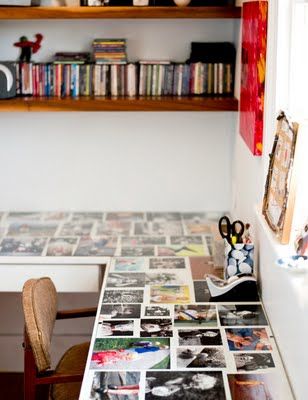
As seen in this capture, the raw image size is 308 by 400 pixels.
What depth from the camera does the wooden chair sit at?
250 cm

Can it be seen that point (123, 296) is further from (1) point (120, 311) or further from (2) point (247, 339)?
(2) point (247, 339)

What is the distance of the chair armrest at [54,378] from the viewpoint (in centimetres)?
248

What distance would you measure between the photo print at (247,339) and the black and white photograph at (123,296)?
42 centimetres

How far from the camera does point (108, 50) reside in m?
3.65

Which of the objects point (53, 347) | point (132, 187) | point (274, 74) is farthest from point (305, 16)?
point (53, 347)

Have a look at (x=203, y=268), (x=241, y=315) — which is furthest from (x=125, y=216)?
(x=241, y=315)

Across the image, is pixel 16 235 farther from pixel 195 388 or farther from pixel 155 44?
pixel 195 388

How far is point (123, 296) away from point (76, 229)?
2.98 ft

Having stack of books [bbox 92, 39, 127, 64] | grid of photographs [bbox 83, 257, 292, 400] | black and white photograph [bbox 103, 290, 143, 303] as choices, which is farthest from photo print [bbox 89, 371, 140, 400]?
stack of books [bbox 92, 39, 127, 64]

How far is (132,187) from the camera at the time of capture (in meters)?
3.88

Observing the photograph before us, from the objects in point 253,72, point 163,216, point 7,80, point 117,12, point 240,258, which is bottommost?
point 163,216

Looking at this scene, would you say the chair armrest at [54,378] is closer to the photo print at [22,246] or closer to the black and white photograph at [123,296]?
the black and white photograph at [123,296]

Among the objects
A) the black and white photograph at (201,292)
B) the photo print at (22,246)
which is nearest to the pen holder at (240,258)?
the black and white photograph at (201,292)

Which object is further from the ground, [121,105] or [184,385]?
[121,105]
